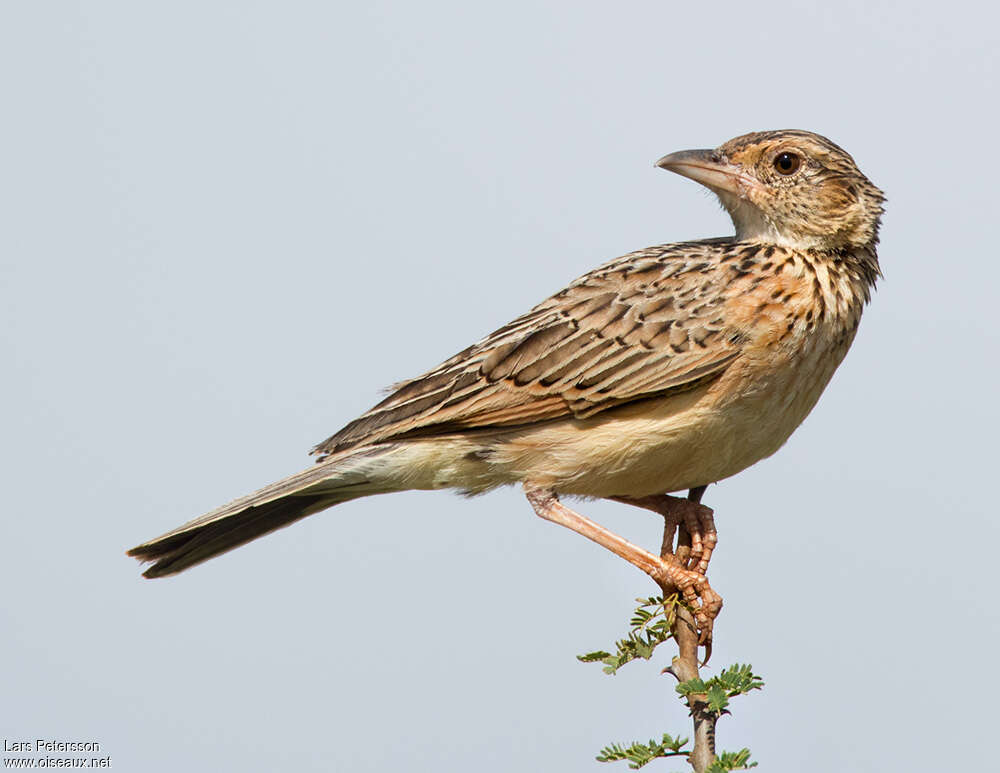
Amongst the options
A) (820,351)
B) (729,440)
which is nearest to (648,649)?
(729,440)

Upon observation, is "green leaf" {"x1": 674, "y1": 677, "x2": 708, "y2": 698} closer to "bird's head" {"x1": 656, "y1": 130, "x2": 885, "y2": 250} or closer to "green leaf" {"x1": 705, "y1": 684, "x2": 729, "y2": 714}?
"green leaf" {"x1": 705, "y1": 684, "x2": 729, "y2": 714}

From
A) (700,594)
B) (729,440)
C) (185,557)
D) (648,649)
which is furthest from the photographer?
(185,557)

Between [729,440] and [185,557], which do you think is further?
[185,557]

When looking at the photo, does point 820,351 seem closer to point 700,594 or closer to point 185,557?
point 700,594

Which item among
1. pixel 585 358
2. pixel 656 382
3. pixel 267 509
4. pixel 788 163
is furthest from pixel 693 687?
pixel 788 163

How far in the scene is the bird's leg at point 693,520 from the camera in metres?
6.44

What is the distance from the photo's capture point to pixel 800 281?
6887 millimetres

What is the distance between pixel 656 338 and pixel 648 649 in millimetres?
1839

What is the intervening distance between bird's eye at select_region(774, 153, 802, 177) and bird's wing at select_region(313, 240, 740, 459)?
54 centimetres

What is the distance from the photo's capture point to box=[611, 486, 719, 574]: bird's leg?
6438 mm

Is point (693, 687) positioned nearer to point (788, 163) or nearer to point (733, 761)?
point (733, 761)

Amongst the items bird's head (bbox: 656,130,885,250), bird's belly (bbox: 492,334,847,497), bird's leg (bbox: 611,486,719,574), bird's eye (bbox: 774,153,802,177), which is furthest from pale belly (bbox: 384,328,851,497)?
bird's eye (bbox: 774,153,802,177)

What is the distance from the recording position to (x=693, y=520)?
666 centimetres

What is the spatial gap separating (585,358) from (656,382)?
429 millimetres
